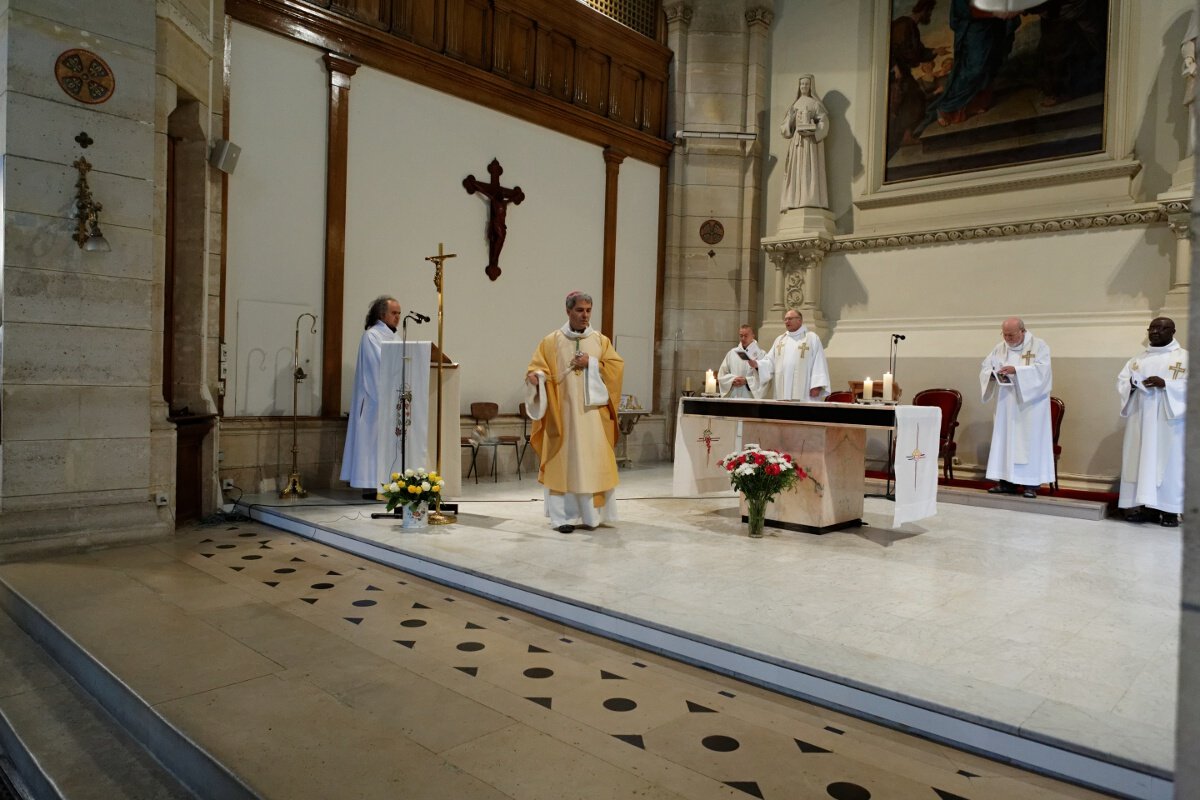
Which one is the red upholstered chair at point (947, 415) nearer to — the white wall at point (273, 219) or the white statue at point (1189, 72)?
the white statue at point (1189, 72)

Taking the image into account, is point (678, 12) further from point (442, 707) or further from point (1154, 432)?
point (442, 707)

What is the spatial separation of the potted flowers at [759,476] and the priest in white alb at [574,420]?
Result: 2.98 ft

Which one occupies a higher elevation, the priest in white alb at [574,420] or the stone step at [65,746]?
the priest in white alb at [574,420]

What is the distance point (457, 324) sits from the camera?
347 inches

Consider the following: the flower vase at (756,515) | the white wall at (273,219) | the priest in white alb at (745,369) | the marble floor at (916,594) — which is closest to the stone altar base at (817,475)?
the marble floor at (916,594)

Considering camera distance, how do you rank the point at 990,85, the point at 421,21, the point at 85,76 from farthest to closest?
the point at 990,85 < the point at 421,21 < the point at 85,76

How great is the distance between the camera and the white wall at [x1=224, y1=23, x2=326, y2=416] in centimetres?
707

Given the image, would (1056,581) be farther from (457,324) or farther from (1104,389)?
(457,324)

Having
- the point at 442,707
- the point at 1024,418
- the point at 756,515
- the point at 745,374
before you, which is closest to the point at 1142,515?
the point at 1024,418

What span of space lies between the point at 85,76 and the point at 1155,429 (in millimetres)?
8601

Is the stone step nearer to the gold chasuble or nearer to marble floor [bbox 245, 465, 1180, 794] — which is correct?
marble floor [bbox 245, 465, 1180, 794]

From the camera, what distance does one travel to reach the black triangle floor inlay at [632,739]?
8.64ft

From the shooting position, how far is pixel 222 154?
21.6 ft

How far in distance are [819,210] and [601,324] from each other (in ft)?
10.5
